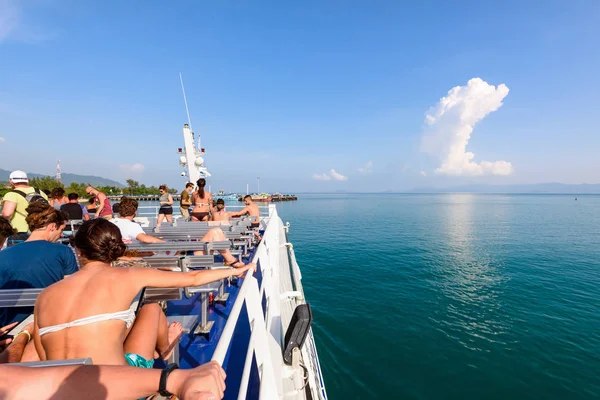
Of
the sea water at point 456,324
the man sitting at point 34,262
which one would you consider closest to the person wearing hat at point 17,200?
the man sitting at point 34,262

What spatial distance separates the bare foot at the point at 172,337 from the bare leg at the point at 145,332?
22cm

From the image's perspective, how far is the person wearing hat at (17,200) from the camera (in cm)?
464

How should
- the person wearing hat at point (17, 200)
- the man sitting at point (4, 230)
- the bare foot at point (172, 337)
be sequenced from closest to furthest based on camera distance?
the bare foot at point (172, 337)
the man sitting at point (4, 230)
the person wearing hat at point (17, 200)

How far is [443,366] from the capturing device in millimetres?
5750

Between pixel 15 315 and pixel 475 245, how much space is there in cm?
2392

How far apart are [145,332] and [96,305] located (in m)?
0.58

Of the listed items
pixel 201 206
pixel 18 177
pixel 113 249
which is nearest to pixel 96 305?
pixel 113 249

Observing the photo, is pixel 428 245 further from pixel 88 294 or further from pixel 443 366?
pixel 88 294

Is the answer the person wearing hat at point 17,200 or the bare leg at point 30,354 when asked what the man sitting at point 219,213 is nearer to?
the person wearing hat at point 17,200

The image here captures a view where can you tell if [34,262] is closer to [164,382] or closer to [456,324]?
[164,382]

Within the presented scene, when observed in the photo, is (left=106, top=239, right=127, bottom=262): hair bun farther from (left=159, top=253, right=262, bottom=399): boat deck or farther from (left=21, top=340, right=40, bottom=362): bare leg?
(left=159, top=253, right=262, bottom=399): boat deck

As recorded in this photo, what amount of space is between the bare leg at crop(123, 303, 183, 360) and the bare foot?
0.71 ft

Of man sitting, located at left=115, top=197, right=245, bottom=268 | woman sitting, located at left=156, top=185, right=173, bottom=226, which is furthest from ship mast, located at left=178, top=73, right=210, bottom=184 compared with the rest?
man sitting, located at left=115, top=197, right=245, bottom=268

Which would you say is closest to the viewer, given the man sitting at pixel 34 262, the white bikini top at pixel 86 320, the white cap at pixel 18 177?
the white bikini top at pixel 86 320
